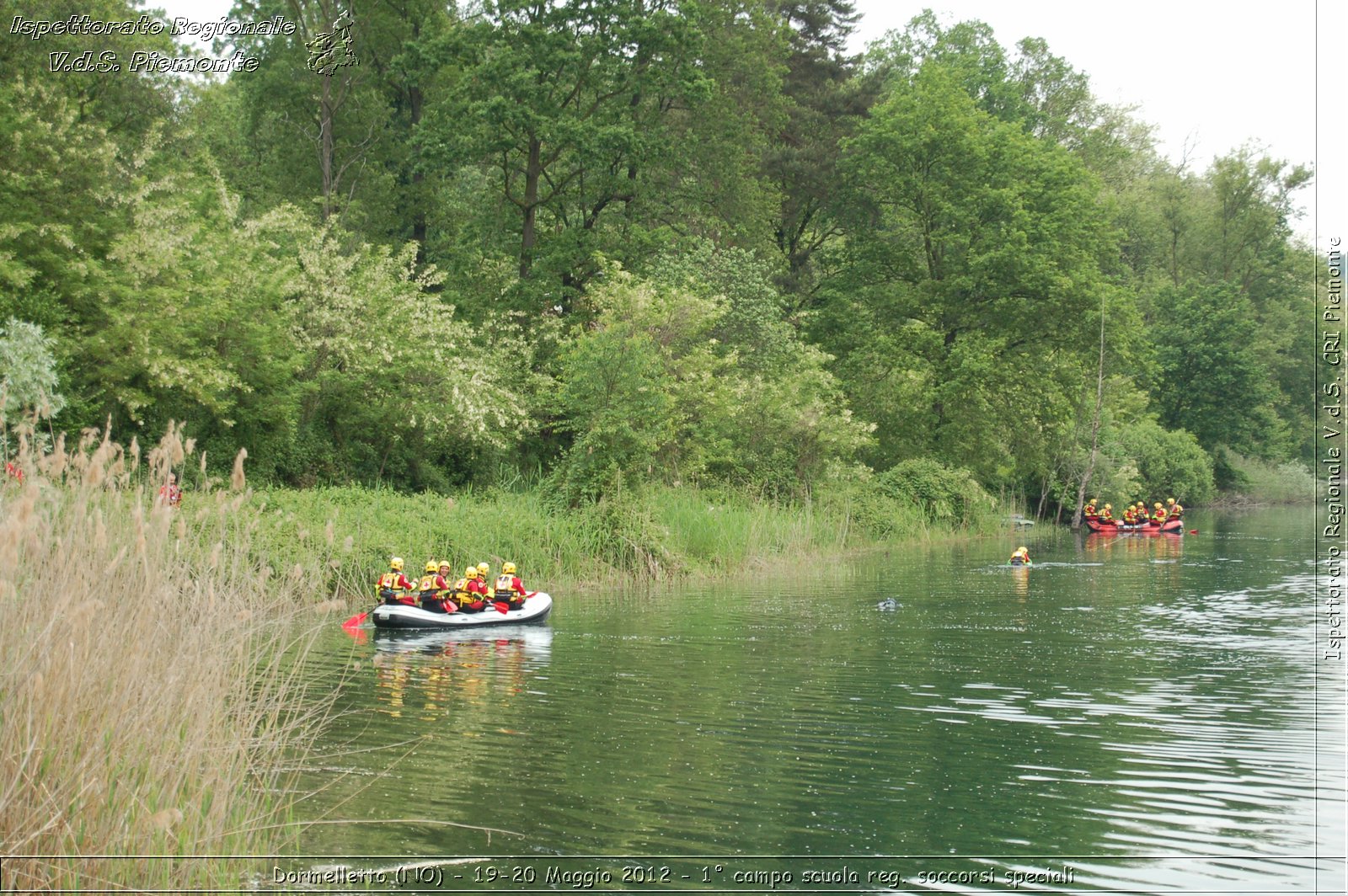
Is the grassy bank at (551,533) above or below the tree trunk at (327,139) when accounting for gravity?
below

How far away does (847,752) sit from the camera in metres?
9.93

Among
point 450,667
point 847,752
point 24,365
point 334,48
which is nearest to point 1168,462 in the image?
point 334,48

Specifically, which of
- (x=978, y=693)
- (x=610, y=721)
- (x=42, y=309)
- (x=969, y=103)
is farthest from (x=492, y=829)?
(x=969, y=103)

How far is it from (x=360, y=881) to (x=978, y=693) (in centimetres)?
770

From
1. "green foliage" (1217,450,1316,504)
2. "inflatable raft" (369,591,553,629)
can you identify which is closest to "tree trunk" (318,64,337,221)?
"inflatable raft" (369,591,553,629)

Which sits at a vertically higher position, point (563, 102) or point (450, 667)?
point (563, 102)

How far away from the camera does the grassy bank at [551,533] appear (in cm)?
2034

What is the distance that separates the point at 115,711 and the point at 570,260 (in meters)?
28.5

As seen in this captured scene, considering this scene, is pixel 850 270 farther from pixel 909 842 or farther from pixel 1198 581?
pixel 909 842

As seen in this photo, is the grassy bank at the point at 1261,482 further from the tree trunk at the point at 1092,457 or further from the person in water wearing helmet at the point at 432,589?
the person in water wearing helmet at the point at 432,589

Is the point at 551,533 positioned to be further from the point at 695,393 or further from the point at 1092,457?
the point at 1092,457

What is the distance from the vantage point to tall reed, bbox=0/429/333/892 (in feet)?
17.5

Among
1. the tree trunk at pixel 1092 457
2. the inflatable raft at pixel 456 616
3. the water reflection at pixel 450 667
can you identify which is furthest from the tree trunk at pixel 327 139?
the tree trunk at pixel 1092 457

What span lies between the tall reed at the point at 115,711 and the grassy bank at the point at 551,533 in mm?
11857
